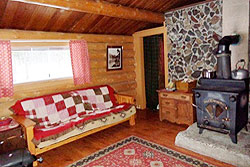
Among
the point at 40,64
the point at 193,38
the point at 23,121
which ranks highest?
the point at 193,38

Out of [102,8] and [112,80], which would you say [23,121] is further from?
[112,80]

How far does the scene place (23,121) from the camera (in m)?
3.05

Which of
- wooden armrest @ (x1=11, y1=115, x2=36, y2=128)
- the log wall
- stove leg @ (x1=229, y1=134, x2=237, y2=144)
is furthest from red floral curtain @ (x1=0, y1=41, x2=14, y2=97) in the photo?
stove leg @ (x1=229, y1=134, x2=237, y2=144)

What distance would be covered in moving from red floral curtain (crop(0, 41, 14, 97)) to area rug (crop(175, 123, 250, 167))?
9.93 feet

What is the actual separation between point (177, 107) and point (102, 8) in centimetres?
251

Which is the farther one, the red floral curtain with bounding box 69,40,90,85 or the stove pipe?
the red floral curtain with bounding box 69,40,90,85

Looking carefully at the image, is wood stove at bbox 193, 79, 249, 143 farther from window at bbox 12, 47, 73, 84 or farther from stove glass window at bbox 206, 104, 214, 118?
window at bbox 12, 47, 73, 84

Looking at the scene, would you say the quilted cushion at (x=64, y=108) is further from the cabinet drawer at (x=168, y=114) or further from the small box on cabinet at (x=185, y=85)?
the small box on cabinet at (x=185, y=85)

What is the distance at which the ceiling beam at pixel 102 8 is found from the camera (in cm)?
291

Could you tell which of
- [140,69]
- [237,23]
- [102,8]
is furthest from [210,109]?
[140,69]

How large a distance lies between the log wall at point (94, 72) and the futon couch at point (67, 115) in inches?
7.9

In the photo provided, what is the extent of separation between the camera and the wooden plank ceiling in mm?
3115

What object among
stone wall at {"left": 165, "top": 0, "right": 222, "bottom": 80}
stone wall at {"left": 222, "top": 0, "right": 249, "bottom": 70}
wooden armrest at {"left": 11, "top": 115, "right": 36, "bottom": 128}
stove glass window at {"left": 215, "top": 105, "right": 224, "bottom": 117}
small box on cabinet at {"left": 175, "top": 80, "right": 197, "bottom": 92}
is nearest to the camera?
wooden armrest at {"left": 11, "top": 115, "right": 36, "bottom": 128}

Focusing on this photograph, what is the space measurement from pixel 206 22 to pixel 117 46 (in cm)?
220
